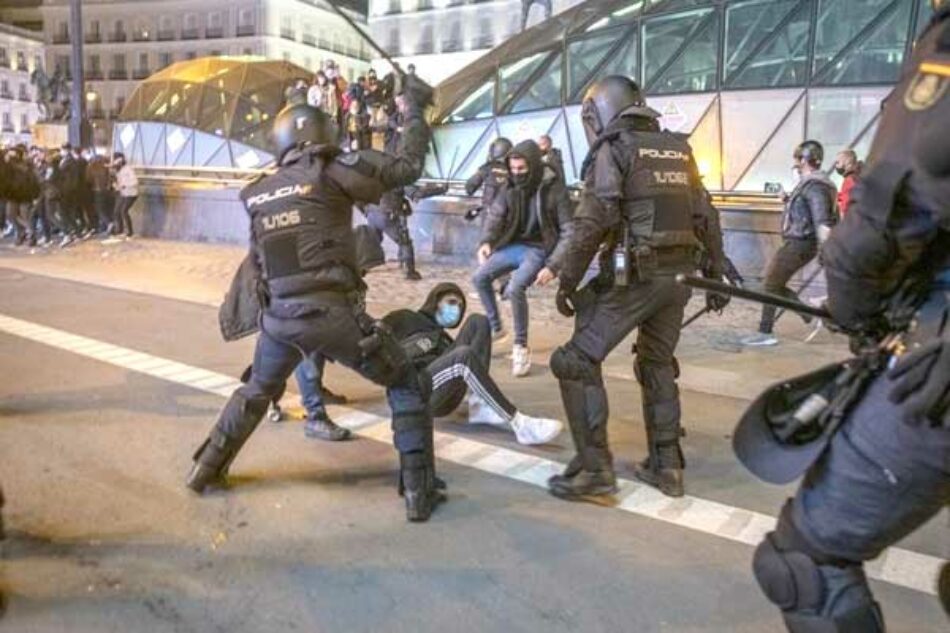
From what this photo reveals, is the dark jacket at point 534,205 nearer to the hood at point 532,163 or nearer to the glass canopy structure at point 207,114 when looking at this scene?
the hood at point 532,163

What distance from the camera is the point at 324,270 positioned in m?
3.78

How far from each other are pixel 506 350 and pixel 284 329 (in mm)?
3867

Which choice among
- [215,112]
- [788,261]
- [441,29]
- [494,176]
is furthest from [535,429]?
[441,29]

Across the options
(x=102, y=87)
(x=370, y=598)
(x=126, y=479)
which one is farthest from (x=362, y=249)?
(x=102, y=87)

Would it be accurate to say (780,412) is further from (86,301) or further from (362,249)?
(86,301)

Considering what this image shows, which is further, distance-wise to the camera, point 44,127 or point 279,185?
point 44,127

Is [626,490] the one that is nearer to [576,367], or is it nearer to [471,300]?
[576,367]

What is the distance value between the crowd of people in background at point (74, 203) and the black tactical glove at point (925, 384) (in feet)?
54.6

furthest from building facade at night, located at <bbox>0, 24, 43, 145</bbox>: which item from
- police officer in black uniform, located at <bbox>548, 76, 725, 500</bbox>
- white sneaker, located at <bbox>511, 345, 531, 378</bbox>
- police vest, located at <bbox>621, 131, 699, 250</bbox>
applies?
police vest, located at <bbox>621, 131, 699, 250</bbox>

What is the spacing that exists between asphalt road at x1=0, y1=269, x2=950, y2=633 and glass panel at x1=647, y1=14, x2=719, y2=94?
9.30 m

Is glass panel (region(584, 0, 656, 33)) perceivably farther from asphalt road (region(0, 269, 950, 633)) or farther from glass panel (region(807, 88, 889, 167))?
asphalt road (region(0, 269, 950, 633))

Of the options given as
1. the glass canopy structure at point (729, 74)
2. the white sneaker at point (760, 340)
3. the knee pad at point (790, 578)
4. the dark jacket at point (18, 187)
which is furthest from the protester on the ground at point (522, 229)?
the glass canopy structure at point (729, 74)

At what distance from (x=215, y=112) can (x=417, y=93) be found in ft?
89.1

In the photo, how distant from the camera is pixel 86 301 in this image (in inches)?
385
